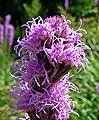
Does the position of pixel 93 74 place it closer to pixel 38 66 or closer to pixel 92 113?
pixel 92 113

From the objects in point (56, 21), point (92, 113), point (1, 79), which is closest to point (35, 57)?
point (56, 21)

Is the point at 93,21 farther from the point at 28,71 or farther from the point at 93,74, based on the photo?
the point at 28,71

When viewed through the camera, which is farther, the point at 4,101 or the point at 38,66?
the point at 4,101

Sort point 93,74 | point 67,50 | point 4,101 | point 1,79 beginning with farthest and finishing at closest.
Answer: point 1,79 < point 4,101 < point 93,74 < point 67,50

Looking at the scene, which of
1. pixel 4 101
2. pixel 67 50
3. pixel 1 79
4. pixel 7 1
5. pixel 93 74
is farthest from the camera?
pixel 7 1

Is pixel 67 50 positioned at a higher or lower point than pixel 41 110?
higher

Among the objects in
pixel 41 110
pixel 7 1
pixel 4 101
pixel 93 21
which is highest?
pixel 7 1
